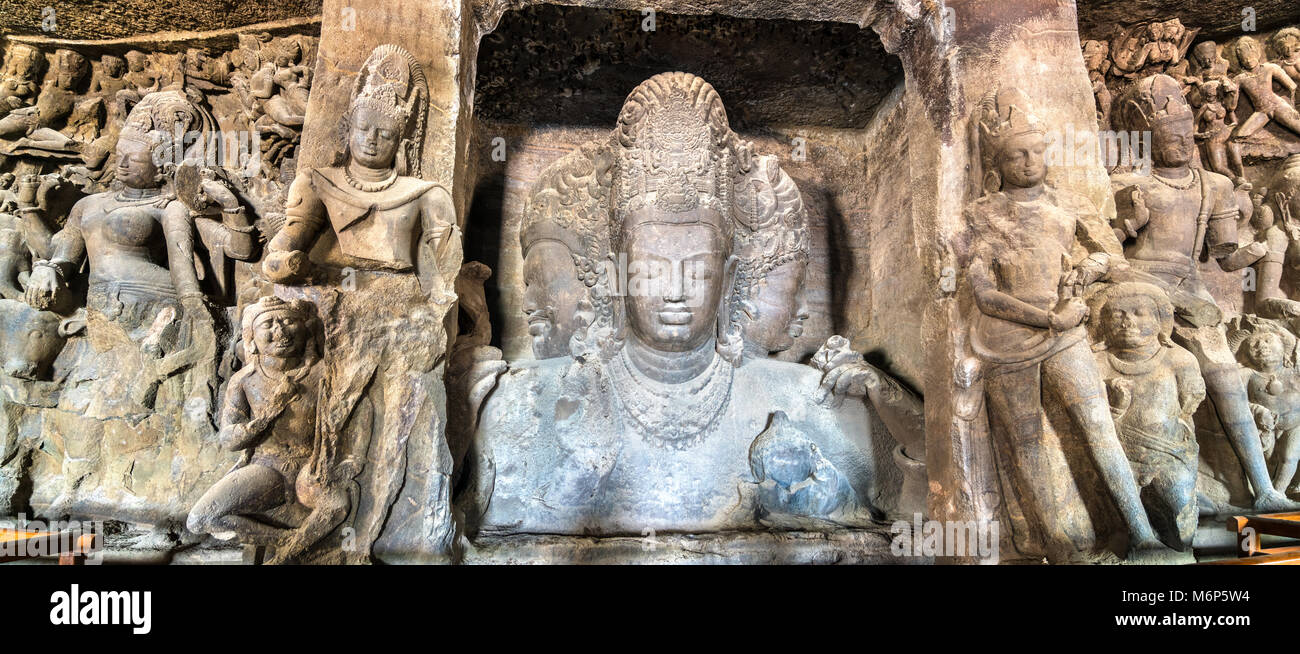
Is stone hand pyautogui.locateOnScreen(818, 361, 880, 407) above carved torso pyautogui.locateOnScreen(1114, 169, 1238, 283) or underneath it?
underneath

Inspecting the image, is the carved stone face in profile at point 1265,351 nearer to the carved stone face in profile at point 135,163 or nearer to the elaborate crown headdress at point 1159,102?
the elaborate crown headdress at point 1159,102

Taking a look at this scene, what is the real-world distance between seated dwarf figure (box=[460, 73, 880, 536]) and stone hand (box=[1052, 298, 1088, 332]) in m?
1.37

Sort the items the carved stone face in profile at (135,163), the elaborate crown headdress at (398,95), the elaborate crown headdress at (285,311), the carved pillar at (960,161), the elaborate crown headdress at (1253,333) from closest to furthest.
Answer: the elaborate crown headdress at (285,311) < the elaborate crown headdress at (398,95) < the carved pillar at (960,161) < the elaborate crown headdress at (1253,333) < the carved stone face in profile at (135,163)

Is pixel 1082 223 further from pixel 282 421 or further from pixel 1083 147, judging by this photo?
pixel 282 421

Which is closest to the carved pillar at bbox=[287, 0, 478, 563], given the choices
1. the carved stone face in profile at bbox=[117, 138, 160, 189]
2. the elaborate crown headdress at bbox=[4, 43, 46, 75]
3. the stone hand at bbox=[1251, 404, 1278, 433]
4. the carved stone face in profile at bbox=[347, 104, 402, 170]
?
the carved stone face in profile at bbox=[347, 104, 402, 170]

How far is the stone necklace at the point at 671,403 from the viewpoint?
13.6ft

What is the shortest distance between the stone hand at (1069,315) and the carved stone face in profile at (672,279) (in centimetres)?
174

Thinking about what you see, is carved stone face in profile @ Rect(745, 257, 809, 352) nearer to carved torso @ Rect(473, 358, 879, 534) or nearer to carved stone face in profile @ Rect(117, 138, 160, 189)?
carved torso @ Rect(473, 358, 879, 534)

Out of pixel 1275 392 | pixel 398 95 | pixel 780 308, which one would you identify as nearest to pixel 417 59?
pixel 398 95

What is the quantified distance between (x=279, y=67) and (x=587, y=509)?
3634 mm

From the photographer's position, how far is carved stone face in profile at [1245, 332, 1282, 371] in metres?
4.49

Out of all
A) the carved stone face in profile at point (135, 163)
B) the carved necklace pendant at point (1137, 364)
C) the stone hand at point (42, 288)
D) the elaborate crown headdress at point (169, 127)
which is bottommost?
the carved necklace pendant at point (1137, 364)

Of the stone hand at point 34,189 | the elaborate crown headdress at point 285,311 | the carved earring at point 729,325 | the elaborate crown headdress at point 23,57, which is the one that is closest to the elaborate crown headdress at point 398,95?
the elaborate crown headdress at point 285,311
